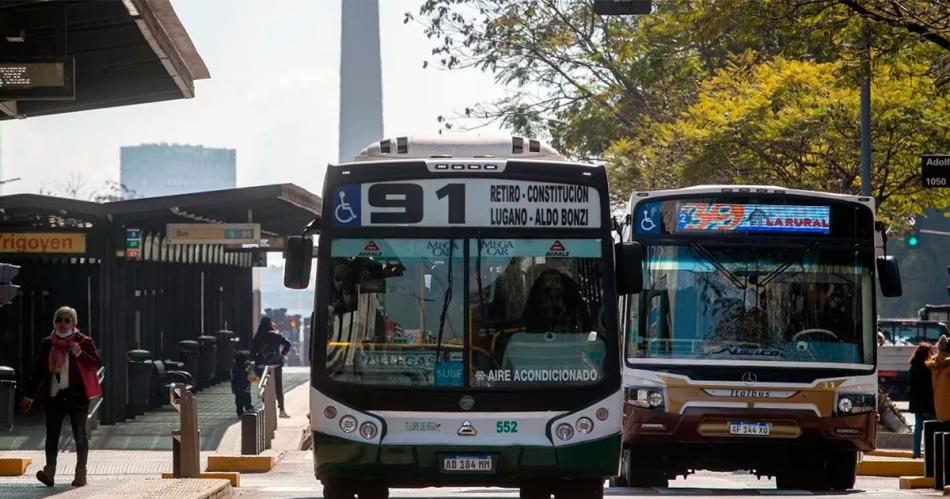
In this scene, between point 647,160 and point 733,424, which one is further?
point 647,160

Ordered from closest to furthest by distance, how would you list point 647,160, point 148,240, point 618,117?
1. point 148,240
2. point 647,160
3. point 618,117

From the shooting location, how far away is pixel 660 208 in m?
17.0

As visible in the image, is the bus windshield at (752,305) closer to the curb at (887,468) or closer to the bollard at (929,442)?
the bollard at (929,442)

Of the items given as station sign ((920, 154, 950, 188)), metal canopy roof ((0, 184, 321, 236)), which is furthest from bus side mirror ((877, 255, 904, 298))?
metal canopy roof ((0, 184, 321, 236))

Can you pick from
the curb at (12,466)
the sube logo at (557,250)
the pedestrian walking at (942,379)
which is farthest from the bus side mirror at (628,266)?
the curb at (12,466)

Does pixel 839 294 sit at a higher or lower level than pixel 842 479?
higher

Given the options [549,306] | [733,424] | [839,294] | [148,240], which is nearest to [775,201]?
[839,294]

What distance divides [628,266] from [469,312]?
1.23 metres

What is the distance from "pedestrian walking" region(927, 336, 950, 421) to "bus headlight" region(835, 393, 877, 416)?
13.9ft

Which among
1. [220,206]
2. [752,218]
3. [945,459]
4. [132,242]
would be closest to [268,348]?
[220,206]

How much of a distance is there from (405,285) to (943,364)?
31.3 ft

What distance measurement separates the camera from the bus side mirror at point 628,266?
13.3 metres

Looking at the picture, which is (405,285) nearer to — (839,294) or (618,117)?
(839,294)

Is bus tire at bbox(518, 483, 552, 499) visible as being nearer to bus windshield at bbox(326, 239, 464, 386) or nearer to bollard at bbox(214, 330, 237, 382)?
bus windshield at bbox(326, 239, 464, 386)
